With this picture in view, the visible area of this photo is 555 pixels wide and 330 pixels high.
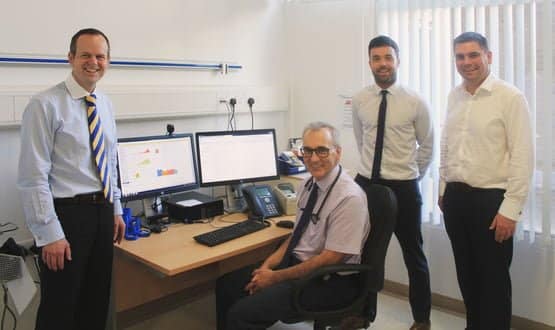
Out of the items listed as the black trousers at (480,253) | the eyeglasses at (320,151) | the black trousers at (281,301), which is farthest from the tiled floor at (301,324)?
the eyeglasses at (320,151)

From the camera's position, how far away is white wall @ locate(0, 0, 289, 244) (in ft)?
8.05

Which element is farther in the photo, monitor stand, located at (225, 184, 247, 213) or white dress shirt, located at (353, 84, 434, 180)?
monitor stand, located at (225, 184, 247, 213)

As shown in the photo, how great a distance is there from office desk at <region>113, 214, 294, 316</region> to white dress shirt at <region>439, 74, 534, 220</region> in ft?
3.05

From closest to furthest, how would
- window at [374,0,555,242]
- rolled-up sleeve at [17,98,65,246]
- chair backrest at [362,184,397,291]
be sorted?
rolled-up sleeve at [17,98,65,246], chair backrest at [362,184,397,291], window at [374,0,555,242]

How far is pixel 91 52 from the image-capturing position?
199 cm

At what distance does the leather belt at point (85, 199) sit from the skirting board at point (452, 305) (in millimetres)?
2126

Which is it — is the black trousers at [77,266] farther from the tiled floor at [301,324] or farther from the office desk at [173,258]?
the tiled floor at [301,324]

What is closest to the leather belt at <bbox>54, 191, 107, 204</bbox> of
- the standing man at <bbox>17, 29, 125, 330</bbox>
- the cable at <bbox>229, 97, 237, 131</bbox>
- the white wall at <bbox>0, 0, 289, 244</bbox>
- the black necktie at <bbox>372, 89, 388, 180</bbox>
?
the standing man at <bbox>17, 29, 125, 330</bbox>

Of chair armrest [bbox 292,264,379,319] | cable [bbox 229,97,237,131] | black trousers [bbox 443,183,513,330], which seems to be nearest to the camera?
chair armrest [bbox 292,264,379,319]

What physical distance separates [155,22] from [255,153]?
3.25 ft

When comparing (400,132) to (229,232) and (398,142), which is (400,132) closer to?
(398,142)

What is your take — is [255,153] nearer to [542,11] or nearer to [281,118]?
[281,118]

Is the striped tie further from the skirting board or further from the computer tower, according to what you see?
the skirting board

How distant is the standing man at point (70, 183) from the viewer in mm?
1876
